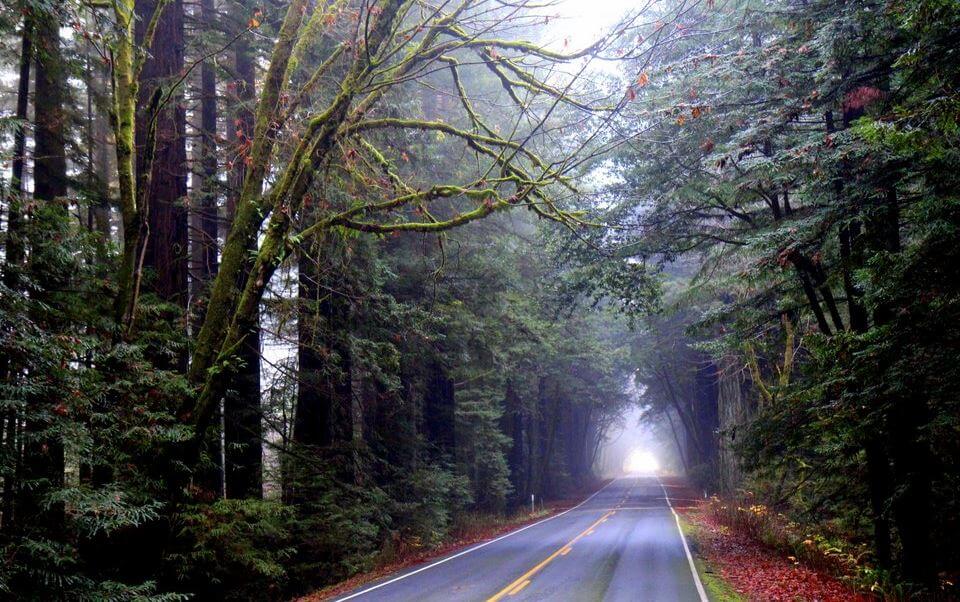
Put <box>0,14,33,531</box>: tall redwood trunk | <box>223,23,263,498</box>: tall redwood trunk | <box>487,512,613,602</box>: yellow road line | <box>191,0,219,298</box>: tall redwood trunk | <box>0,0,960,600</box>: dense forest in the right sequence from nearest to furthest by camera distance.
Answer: <box>0,14,33,531</box>: tall redwood trunk
<box>0,0,960,600</box>: dense forest
<box>487,512,613,602</box>: yellow road line
<box>191,0,219,298</box>: tall redwood trunk
<box>223,23,263,498</box>: tall redwood trunk

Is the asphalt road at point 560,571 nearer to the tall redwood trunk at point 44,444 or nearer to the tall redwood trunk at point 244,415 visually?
the tall redwood trunk at point 244,415

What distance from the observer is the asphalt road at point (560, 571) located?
10.1 m

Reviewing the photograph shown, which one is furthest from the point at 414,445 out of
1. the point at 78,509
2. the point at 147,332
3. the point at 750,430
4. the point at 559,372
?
the point at 559,372

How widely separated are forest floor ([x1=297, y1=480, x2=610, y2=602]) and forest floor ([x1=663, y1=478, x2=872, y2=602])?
6.29 m

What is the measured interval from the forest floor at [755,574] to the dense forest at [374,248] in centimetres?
78

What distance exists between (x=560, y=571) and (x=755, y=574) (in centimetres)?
363

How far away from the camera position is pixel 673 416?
5934 centimetres

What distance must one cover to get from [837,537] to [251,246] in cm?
1226

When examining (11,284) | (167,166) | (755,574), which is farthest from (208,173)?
(755,574)

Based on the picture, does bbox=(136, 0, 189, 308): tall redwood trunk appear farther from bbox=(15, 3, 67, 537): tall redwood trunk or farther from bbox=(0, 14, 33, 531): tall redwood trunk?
bbox=(0, 14, 33, 531): tall redwood trunk

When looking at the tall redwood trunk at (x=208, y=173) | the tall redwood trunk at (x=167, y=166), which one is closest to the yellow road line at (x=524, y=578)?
the tall redwood trunk at (x=167, y=166)

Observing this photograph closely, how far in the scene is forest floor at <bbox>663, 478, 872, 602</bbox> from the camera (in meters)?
9.82

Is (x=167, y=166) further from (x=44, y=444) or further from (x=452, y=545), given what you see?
(x=452, y=545)

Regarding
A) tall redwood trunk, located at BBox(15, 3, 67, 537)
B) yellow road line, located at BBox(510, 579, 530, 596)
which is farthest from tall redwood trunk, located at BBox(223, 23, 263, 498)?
yellow road line, located at BBox(510, 579, 530, 596)
